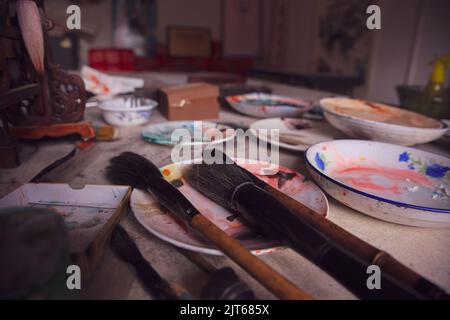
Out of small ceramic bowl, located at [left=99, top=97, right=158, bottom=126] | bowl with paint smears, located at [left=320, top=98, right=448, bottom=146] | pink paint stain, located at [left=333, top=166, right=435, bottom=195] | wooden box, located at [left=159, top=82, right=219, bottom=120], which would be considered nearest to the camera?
pink paint stain, located at [left=333, top=166, right=435, bottom=195]

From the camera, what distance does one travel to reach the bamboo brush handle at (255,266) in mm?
381

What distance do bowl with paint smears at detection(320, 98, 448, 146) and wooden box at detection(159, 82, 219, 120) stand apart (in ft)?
1.67

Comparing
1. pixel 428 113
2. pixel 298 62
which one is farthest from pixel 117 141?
pixel 298 62

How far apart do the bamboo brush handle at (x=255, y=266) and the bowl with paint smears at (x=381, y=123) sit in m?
0.74

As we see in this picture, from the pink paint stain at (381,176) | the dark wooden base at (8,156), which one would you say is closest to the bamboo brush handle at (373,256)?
the pink paint stain at (381,176)

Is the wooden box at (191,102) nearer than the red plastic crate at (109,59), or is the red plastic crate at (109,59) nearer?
the wooden box at (191,102)

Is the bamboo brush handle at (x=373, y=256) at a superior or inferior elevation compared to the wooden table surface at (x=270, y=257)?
superior

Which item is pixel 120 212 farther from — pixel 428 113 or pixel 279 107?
pixel 428 113

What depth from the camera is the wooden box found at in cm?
142

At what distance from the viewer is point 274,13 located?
6.27 m

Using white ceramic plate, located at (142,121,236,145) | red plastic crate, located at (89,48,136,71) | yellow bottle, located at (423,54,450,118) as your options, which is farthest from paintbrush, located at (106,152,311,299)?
red plastic crate, located at (89,48,136,71)

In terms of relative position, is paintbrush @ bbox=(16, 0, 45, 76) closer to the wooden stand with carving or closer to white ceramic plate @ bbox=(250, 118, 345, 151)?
the wooden stand with carving

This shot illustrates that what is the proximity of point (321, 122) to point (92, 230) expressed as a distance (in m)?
1.15

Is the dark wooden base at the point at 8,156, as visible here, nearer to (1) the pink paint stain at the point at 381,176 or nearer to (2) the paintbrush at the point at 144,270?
(2) the paintbrush at the point at 144,270
